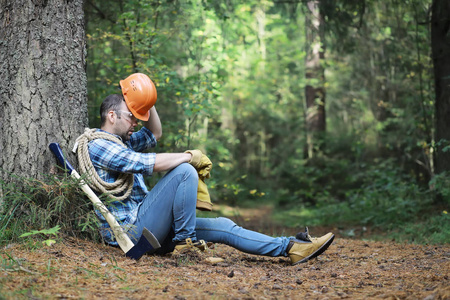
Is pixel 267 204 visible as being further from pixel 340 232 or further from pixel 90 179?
pixel 90 179

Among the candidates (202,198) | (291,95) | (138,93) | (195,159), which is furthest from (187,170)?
(291,95)

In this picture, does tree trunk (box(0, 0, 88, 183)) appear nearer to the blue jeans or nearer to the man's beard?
the man's beard

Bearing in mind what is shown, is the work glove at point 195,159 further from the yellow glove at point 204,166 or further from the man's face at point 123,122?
the man's face at point 123,122

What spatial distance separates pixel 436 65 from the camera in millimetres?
7395

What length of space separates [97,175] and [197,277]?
114 cm

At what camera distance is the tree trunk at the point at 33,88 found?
347 centimetres

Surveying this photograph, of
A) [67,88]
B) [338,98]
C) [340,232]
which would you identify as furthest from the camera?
[338,98]

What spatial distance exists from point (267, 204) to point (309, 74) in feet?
13.6

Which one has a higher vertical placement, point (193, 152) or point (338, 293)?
point (193, 152)

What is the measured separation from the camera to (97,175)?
11.3 feet

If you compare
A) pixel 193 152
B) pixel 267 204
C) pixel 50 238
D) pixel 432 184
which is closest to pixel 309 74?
pixel 267 204

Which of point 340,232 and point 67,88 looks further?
point 340,232

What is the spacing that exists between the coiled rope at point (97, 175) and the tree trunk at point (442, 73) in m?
5.63

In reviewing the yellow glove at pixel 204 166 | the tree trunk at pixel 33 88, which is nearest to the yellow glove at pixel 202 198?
the yellow glove at pixel 204 166
